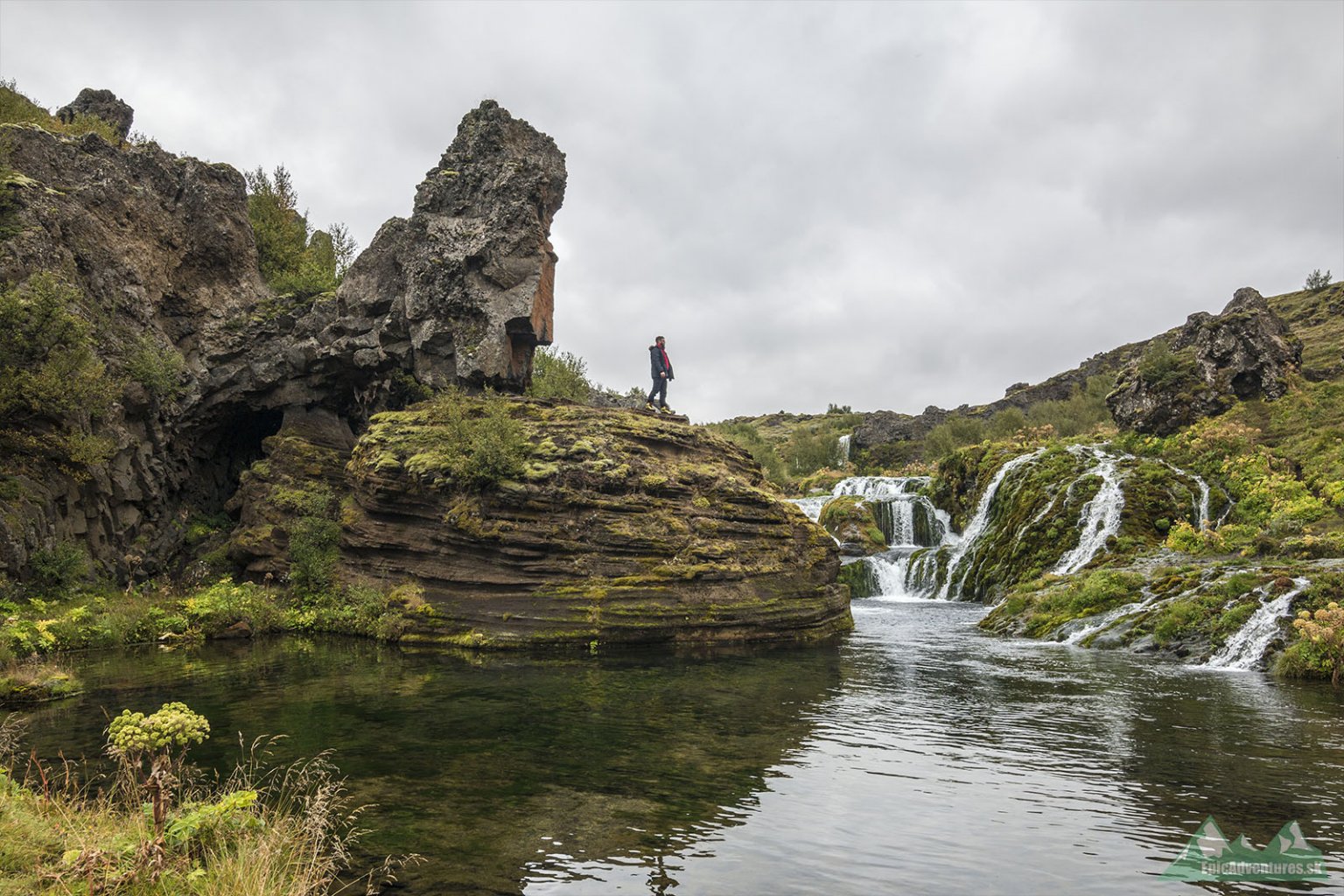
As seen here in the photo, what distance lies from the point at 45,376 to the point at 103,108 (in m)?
31.7

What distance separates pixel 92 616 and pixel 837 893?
26457 mm

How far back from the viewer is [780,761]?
11672mm

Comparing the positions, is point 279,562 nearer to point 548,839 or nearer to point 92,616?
point 92,616

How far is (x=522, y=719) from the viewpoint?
14.2 meters

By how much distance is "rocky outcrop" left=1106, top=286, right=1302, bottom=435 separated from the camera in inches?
1672

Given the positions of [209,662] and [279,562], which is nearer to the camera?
[209,662]

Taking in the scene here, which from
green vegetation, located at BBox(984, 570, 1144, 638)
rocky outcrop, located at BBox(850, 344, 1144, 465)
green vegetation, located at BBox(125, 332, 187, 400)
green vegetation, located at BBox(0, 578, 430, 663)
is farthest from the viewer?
rocky outcrop, located at BBox(850, 344, 1144, 465)

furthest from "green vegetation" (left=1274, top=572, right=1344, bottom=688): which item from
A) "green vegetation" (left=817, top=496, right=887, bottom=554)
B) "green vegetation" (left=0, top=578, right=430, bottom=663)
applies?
"green vegetation" (left=817, top=496, right=887, bottom=554)

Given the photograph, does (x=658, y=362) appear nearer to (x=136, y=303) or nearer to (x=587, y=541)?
(x=587, y=541)

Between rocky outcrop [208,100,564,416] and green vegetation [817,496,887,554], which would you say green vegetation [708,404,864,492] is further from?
rocky outcrop [208,100,564,416]

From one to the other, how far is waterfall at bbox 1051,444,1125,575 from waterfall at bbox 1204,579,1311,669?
35.9ft

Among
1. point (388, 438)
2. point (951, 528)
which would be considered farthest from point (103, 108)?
point (951, 528)

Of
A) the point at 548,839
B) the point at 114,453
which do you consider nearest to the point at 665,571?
the point at 548,839

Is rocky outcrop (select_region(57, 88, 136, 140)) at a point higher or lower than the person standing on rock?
higher
